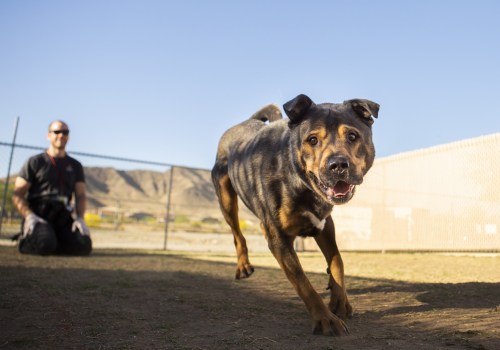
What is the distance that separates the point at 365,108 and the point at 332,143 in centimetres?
53

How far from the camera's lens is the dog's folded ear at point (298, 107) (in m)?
3.50

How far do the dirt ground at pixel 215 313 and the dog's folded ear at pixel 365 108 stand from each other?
4.92ft

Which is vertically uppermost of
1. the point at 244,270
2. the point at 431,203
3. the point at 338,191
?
the point at 431,203

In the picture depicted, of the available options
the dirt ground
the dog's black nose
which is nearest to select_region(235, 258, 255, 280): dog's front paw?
the dirt ground

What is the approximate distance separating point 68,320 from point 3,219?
9223mm

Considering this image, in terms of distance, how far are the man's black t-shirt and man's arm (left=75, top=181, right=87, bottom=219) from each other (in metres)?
0.17

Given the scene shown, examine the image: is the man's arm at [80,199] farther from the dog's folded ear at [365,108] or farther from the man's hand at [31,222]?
the dog's folded ear at [365,108]

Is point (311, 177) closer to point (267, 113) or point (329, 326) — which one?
point (329, 326)

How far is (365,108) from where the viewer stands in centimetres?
353

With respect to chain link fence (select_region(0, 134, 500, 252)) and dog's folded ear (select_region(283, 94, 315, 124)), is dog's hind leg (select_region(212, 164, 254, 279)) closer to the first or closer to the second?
dog's folded ear (select_region(283, 94, 315, 124))

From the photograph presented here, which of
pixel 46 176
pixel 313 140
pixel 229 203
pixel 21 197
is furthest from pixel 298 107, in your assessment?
pixel 21 197

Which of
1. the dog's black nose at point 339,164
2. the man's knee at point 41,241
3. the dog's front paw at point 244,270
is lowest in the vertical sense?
the dog's front paw at point 244,270

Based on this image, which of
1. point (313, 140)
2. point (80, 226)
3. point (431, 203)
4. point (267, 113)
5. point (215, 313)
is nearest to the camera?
point (313, 140)

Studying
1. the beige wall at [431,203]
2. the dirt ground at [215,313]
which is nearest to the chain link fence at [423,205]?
the beige wall at [431,203]
